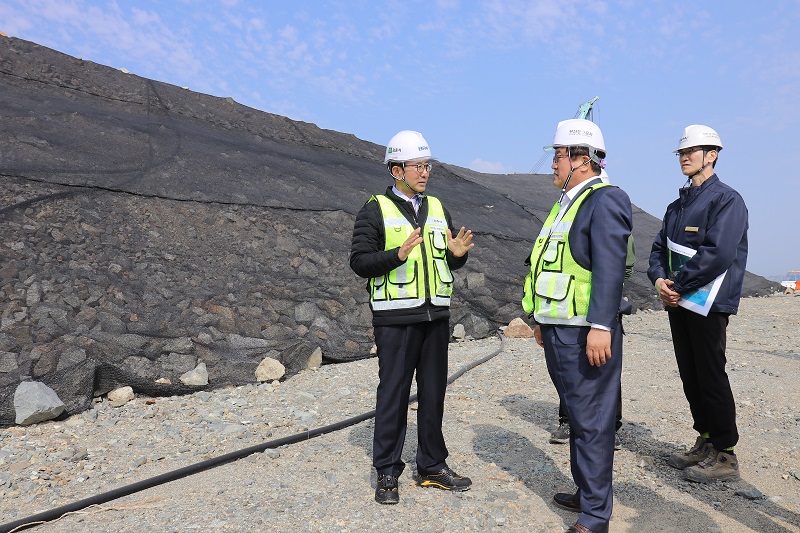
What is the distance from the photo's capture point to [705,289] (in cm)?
363

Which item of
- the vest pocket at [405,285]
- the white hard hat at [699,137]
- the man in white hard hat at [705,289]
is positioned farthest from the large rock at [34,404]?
the white hard hat at [699,137]

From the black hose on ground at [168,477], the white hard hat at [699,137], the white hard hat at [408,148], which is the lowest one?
the black hose on ground at [168,477]

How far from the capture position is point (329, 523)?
318 centimetres

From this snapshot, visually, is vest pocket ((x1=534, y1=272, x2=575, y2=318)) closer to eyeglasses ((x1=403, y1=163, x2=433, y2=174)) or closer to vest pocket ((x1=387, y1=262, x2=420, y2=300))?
vest pocket ((x1=387, y1=262, x2=420, y2=300))

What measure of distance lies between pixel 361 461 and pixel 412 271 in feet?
4.84

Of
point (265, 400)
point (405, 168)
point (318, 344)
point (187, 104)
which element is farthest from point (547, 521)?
point (187, 104)

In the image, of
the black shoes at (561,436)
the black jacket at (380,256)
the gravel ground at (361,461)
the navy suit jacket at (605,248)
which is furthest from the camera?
the black shoes at (561,436)

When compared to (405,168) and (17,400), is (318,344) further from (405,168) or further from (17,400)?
(405,168)

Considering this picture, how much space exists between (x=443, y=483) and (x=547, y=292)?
139cm

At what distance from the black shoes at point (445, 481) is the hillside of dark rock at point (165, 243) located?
2841 millimetres

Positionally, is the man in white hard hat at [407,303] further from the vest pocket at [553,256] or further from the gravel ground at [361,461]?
the vest pocket at [553,256]

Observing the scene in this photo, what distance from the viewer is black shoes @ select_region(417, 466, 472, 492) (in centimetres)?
362

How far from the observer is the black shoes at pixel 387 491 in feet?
11.2

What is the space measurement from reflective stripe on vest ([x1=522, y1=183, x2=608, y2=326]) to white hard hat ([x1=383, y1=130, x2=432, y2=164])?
90 centimetres
